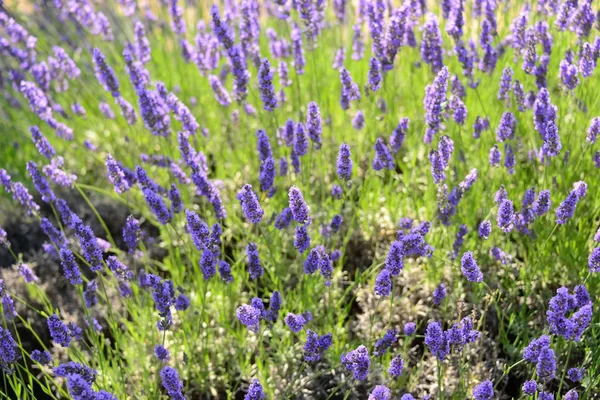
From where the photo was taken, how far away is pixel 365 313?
3.03m

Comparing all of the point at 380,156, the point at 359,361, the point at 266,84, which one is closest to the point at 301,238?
the point at 359,361

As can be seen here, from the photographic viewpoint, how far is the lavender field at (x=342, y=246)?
2.20 meters

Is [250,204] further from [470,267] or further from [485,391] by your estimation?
[485,391]

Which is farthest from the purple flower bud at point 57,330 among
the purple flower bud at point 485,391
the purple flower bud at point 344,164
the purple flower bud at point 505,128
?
the purple flower bud at point 505,128

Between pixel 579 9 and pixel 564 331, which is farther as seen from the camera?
pixel 579 9

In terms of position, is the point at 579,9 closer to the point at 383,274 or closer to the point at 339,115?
the point at 383,274

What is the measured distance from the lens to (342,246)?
3221mm

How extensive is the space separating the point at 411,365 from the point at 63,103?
3.47m

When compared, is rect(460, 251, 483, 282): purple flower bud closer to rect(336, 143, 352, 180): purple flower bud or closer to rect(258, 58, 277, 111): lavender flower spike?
rect(336, 143, 352, 180): purple flower bud

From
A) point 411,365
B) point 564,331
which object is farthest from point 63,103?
point 564,331

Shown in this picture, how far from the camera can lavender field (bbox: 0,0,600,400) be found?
7.23ft

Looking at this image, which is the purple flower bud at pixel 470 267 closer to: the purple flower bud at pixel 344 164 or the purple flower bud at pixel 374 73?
the purple flower bud at pixel 344 164

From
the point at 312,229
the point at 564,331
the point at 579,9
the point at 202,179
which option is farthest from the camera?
the point at 312,229

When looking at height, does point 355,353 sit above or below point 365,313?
below
